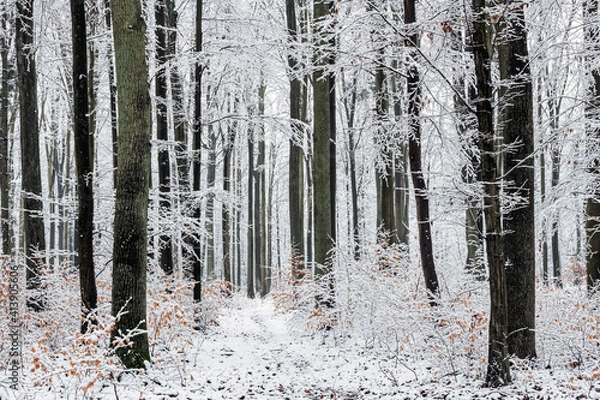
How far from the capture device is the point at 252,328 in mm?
12078

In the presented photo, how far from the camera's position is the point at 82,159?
7.12 meters

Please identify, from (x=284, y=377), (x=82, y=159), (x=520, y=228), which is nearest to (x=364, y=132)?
(x=520, y=228)

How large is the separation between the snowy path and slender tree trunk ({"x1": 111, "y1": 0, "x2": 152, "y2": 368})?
121cm

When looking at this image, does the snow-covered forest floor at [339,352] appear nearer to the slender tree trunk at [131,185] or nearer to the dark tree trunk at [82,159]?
the slender tree trunk at [131,185]

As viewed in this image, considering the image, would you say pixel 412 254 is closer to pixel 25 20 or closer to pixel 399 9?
pixel 399 9

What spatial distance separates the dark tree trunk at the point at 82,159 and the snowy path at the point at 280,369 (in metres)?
2.15

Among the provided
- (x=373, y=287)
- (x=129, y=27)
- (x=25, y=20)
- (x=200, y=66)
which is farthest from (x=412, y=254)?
(x=25, y=20)

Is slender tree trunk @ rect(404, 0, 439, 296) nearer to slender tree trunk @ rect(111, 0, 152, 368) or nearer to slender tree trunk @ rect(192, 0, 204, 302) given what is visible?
slender tree trunk @ rect(192, 0, 204, 302)

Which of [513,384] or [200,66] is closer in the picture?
[513,384]

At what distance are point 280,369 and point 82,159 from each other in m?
4.51

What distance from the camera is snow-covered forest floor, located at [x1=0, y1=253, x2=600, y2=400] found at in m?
5.30

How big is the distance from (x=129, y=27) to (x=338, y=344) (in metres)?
6.58

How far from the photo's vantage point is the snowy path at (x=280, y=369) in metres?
6.09

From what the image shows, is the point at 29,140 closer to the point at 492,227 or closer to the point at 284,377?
the point at 284,377
